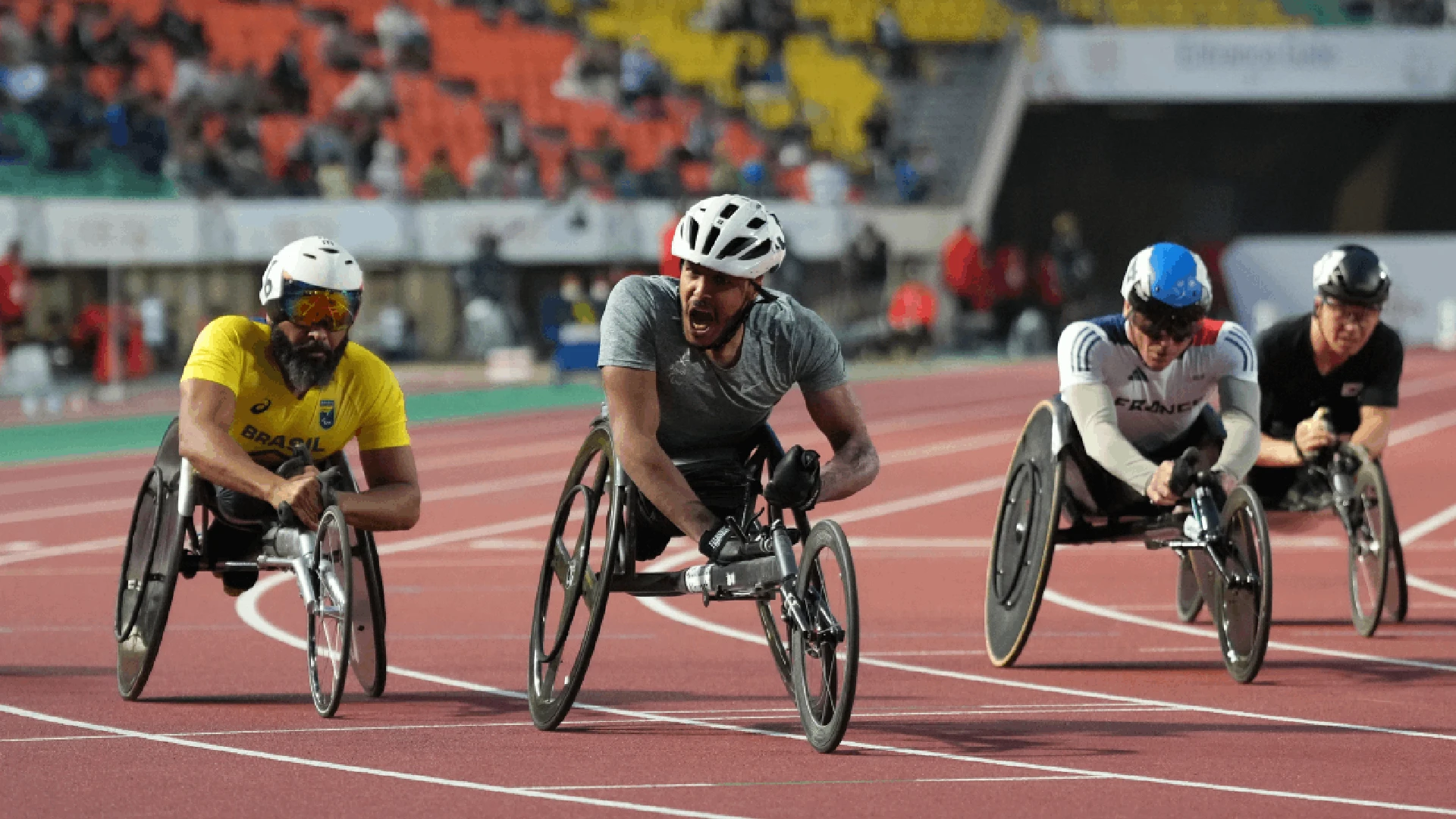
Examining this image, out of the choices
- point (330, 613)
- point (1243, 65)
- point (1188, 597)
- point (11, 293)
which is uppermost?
point (1243, 65)

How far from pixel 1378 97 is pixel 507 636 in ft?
92.2

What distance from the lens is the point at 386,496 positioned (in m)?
8.05

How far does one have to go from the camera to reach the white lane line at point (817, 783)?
21.2ft

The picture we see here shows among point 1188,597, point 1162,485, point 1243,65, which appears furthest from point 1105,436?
point 1243,65

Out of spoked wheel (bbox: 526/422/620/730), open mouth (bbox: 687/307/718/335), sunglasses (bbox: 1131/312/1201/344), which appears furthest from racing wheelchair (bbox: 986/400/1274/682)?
open mouth (bbox: 687/307/718/335)

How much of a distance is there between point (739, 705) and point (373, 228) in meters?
21.9

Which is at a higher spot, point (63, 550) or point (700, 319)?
point (700, 319)

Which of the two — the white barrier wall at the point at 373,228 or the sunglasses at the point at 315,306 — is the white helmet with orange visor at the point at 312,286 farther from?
the white barrier wall at the point at 373,228

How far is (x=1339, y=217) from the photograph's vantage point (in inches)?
1582

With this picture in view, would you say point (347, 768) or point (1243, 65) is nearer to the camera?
point (347, 768)

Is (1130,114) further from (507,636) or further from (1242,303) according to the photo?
(507,636)

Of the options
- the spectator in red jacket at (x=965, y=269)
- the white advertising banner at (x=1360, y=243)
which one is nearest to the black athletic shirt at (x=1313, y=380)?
the spectator in red jacket at (x=965, y=269)

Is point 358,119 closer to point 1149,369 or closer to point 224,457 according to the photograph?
→ point 1149,369

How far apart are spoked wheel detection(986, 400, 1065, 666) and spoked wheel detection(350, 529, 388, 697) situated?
2.33 metres
